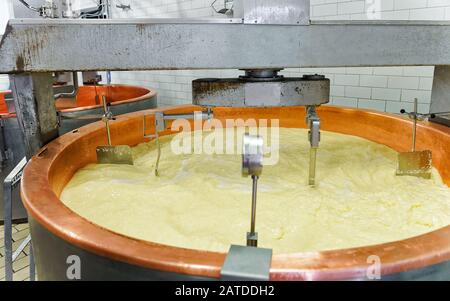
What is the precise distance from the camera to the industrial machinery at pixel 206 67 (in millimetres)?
909

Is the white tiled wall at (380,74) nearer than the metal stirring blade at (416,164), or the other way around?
the metal stirring blade at (416,164)

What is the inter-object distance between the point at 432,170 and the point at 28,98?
2043 mm

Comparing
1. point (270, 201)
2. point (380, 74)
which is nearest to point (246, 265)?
point (270, 201)

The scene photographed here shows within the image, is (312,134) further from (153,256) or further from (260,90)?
(153,256)

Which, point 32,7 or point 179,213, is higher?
point 32,7

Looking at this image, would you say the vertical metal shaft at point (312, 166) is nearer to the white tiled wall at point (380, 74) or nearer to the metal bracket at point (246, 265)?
the metal bracket at point (246, 265)

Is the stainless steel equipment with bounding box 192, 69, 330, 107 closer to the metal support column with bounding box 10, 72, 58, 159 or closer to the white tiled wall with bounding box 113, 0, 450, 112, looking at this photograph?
the metal support column with bounding box 10, 72, 58, 159

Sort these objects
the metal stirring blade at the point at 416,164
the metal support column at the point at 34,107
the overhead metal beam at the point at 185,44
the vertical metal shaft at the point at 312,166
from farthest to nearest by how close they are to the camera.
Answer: the metal stirring blade at the point at 416,164, the vertical metal shaft at the point at 312,166, the metal support column at the point at 34,107, the overhead metal beam at the point at 185,44

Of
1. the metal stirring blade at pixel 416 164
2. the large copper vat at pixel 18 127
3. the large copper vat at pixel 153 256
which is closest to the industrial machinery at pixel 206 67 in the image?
the large copper vat at pixel 153 256

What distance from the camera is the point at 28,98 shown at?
1.69 metres

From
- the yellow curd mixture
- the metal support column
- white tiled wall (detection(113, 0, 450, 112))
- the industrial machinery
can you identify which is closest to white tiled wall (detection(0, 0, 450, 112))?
white tiled wall (detection(113, 0, 450, 112))

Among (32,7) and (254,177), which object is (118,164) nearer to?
(254,177)
